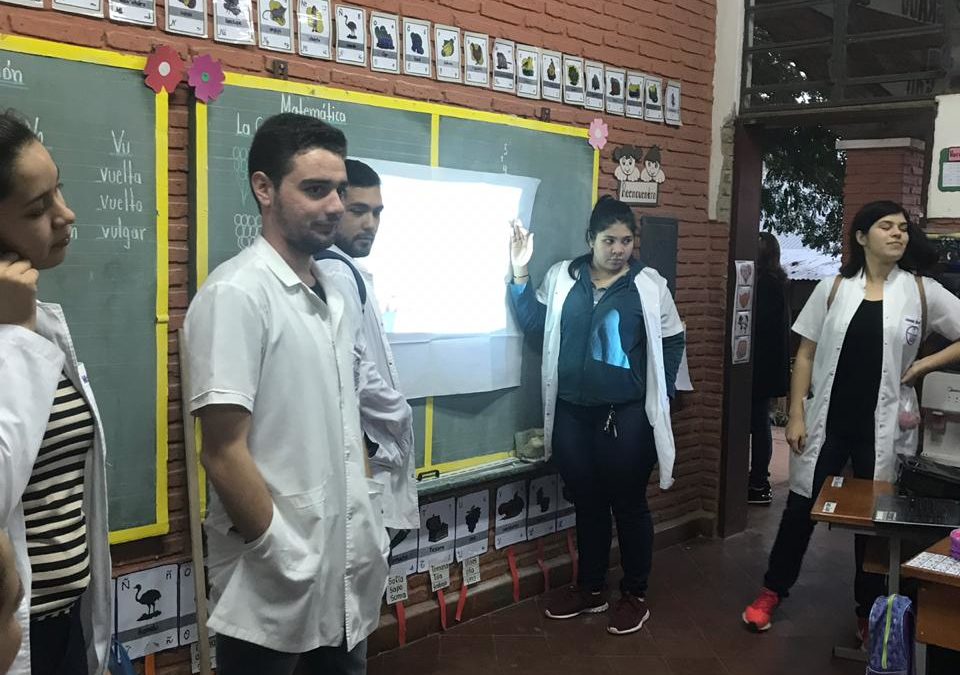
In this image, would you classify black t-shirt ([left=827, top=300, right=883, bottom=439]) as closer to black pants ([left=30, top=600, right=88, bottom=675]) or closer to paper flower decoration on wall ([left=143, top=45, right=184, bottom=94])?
paper flower decoration on wall ([left=143, top=45, right=184, bottom=94])

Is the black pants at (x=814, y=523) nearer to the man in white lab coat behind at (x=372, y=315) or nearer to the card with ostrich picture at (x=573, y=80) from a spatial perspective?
the man in white lab coat behind at (x=372, y=315)

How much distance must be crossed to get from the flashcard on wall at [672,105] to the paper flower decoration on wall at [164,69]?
8.72ft

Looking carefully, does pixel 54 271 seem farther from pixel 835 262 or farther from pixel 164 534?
pixel 835 262

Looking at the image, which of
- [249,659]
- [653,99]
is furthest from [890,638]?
[653,99]

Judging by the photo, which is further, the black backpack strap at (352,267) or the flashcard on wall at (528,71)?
the flashcard on wall at (528,71)

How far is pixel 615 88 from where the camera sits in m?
4.21

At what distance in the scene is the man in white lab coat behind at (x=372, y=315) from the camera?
104 inches

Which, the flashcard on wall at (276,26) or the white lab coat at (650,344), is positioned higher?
the flashcard on wall at (276,26)

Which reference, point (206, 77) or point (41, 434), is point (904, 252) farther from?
point (41, 434)

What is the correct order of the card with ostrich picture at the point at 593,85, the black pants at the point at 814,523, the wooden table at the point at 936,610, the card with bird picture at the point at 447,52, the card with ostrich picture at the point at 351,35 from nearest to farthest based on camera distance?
the wooden table at the point at 936,610
the card with ostrich picture at the point at 351,35
the card with bird picture at the point at 447,52
the black pants at the point at 814,523
the card with ostrich picture at the point at 593,85

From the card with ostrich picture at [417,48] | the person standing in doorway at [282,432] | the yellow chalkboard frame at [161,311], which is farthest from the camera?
the card with ostrich picture at [417,48]

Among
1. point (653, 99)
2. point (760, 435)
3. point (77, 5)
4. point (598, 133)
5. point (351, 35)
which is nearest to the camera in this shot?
point (77, 5)

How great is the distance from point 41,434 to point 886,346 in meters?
3.04

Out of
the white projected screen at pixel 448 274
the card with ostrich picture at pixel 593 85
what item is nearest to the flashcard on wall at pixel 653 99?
the card with ostrich picture at pixel 593 85
